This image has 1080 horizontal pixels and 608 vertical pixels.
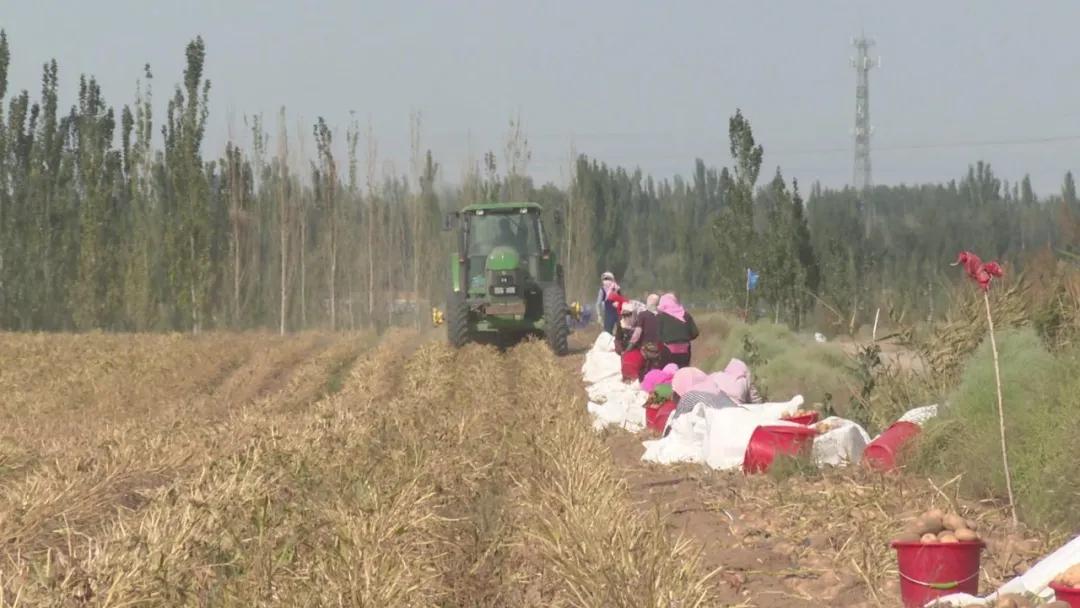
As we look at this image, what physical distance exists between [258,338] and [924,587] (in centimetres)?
3130

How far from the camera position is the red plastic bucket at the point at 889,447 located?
909 centimetres

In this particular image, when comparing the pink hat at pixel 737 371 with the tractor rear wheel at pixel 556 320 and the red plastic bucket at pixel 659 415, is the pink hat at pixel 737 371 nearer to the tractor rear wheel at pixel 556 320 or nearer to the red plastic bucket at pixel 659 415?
the red plastic bucket at pixel 659 415

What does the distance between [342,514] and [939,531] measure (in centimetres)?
284

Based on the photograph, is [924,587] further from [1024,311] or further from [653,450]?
[1024,311]

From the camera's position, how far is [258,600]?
565 cm

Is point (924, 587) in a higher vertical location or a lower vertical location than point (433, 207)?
lower

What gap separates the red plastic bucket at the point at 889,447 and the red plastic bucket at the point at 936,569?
3305 mm

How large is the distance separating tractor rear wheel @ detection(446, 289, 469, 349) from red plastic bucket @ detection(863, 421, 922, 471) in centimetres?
1484

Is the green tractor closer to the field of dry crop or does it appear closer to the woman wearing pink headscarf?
the woman wearing pink headscarf

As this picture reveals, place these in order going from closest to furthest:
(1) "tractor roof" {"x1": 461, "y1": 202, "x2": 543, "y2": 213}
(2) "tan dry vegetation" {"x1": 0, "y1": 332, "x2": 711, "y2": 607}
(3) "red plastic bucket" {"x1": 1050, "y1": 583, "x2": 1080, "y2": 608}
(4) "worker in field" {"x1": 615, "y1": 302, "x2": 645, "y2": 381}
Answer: (3) "red plastic bucket" {"x1": 1050, "y1": 583, "x2": 1080, "y2": 608}
(2) "tan dry vegetation" {"x1": 0, "y1": 332, "x2": 711, "y2": 607}
(4) "worker in field" {"x1": 615, "y1": 302, "x2": 645, "y2": 381}
(1) "tractor roof" {"x1": 461, "y1": 202, "x2": 543, "y2": 213}

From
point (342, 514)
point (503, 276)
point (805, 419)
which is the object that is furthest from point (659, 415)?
point (503, 276)

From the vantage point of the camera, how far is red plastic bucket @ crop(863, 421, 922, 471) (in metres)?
9.09

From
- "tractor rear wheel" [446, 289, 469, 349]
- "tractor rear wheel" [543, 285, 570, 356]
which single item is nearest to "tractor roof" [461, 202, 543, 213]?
"tractor rear wheel" [446, 289, 469, 349]

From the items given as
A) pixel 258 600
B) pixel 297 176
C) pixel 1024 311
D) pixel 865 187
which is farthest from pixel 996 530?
pixel 865 187
